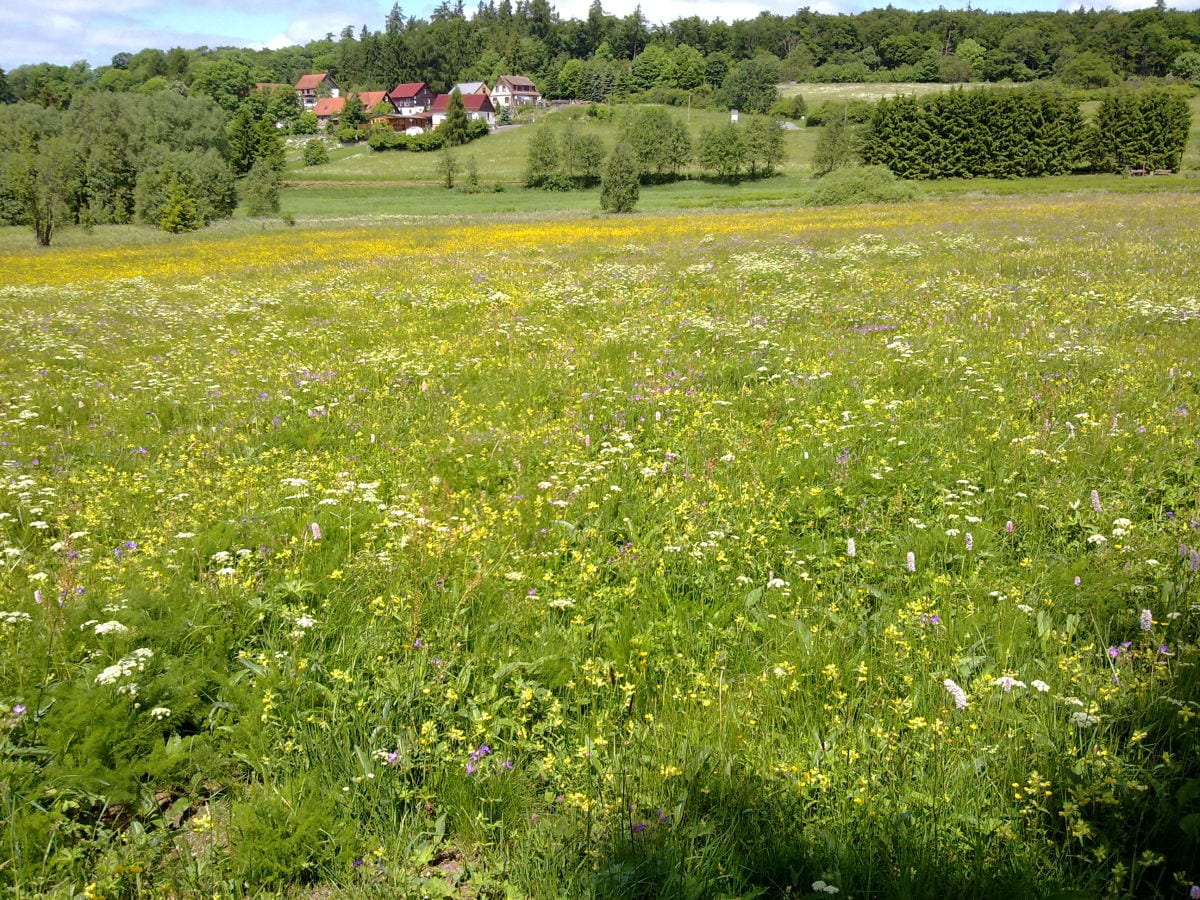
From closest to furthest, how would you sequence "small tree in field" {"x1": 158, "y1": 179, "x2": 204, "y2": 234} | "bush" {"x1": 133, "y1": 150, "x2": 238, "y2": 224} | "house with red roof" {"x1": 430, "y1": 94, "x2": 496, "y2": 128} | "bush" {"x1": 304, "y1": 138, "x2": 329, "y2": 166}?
"small tree in field" {"x1": 158, "y1": 179, "x2": 204, "y2": 234} < "bush" {"x1": 133, "y1": 150, "x2": 238, "y2": 224} < "bush" {"x1": 304, "y1": 138, "x2": 329, "y2": 166} < "house with red roof" {"x1": 430, "y1": 94, "x2": 496, "y2": 128}

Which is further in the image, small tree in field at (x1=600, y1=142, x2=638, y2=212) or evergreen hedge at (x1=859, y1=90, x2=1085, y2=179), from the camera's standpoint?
evergreen hedge at (x1=859, y1=90, x2=1085, y2=179)

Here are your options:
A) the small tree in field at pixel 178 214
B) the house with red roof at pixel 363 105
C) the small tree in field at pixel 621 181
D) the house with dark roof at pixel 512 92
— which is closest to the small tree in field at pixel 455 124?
the house with red roof at pixel 363 105

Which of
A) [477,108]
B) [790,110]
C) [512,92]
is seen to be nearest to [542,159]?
[790,110]

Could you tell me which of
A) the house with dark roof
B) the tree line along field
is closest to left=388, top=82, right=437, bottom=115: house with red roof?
the house with dark roof

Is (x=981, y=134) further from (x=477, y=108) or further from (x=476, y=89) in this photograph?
(x=476, y=89)

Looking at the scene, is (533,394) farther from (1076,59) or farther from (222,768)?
(1076,59)

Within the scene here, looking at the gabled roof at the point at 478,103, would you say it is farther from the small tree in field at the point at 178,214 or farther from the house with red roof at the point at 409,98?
the small tree in field at the point at 178,214

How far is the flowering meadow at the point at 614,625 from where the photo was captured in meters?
2.63

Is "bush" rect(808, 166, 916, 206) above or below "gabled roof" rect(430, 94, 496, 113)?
below

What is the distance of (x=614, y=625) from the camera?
4121mm

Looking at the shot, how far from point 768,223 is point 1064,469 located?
27.9 m

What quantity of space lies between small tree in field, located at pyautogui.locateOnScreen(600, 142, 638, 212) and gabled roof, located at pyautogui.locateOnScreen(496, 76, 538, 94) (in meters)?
161

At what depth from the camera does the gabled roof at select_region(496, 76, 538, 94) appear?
190000 millimetres

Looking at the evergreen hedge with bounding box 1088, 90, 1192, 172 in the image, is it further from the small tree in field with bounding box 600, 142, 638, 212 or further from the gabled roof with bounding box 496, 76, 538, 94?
the gabled roof with bounding box 496, 76, 538, 94
